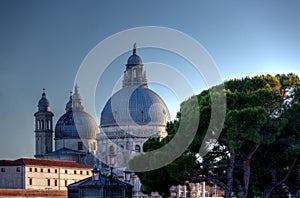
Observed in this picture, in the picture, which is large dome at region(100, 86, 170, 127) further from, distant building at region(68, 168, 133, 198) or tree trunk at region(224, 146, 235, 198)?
tree trunk at region(224, 146, 235, 198)

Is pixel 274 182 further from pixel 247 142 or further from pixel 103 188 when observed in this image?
pixel 103 188

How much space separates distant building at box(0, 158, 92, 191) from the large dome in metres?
6.98

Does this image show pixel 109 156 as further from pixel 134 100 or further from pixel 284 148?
pixel 284 148

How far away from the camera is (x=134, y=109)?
270 ft

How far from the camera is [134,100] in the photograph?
83250 mm

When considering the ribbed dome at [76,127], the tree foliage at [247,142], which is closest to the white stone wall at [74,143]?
the ribbed dome at [76,127]

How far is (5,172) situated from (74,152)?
690 inches

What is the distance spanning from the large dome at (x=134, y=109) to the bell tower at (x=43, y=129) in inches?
668

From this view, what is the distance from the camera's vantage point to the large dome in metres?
82.1

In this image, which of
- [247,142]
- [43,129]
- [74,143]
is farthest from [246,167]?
[43,129]

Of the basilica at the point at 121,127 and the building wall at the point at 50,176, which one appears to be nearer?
the building wall at the point at 50,176

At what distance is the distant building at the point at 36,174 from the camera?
75250 mm

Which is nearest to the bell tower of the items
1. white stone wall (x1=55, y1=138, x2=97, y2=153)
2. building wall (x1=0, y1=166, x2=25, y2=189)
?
white stone wall (x1=55, y1=138, x2=97, y2=153)

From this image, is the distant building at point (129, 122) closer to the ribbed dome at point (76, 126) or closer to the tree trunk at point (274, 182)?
the ribbed dome at point (76, 126)
